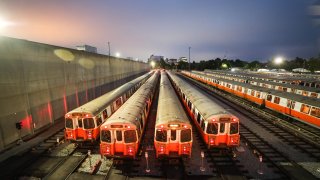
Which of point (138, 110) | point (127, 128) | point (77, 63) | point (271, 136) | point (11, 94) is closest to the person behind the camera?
point (127, 128)

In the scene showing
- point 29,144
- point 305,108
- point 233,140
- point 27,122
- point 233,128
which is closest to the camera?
point 233,128

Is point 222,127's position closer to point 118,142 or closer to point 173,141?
point 173,141

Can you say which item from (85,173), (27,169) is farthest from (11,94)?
(85,173)

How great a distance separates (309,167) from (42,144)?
61.4 ft

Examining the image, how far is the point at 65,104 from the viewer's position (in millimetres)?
24406

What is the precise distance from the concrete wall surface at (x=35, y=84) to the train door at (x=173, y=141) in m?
12.5

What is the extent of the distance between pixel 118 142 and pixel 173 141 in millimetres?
3189

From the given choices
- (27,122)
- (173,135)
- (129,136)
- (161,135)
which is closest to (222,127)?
(173,135)

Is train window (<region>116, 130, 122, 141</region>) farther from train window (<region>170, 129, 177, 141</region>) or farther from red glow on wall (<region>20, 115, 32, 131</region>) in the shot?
red glow on wall (<region>20, 115, 32, 131</region>)

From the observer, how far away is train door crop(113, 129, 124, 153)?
12219 millimetres

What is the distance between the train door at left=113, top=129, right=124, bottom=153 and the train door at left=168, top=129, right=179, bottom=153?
111 inches

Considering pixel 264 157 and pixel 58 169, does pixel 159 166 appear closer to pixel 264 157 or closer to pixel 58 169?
pixel 58 169

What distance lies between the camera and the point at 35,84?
63.0ft

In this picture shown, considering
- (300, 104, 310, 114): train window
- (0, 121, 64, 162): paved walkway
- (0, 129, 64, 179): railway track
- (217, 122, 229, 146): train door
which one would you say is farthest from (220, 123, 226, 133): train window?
(0, 121, 64, 162): paved walkway
